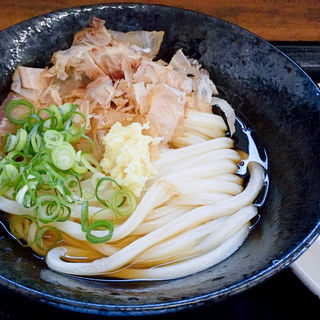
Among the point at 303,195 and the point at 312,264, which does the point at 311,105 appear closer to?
the point at 303,195

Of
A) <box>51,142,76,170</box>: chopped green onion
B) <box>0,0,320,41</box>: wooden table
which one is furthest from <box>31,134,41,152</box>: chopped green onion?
<box>0,0,320,41</box>: wooden table

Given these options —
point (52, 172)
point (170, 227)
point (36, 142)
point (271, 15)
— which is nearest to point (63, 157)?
point (52, 172)

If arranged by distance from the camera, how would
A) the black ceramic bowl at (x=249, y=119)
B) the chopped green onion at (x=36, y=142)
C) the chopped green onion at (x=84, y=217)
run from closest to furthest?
the black ceramic bowl at (x=249, y=119) → the chopped green onion at (x=84, y=217) → the chopped green onion at (x=36, y=142)

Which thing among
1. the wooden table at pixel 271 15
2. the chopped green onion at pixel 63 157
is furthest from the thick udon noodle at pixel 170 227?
the wooden table at pixel 271 15

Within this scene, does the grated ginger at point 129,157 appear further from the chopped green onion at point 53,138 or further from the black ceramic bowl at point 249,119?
the black ceramic bowl at point 249,119

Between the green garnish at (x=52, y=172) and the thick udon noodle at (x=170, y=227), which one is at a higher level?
the green garnish at (x=52, y=172)

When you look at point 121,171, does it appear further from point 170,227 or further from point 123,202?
point 170,227
